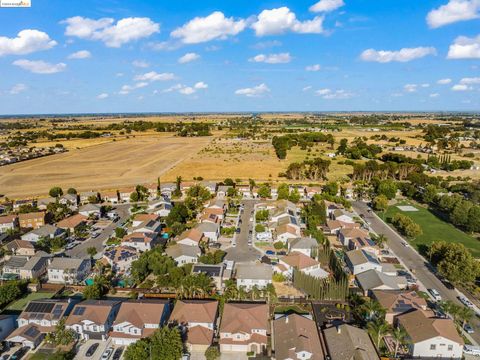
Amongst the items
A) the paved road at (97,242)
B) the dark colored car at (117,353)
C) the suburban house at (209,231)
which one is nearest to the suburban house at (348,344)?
the dark colored car at (117,353)

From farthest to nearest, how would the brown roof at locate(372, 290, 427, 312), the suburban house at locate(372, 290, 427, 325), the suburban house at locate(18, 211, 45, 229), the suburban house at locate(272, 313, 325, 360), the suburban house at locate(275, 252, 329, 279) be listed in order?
the suburban house at locate(18, 211, 45, 229)
the suburban house at locate(275, 252, 329, 279)
the brown roof at locate(372, 290, 427, 312)
the suburban house at locate(372, 290, 427, 325)
the suburban house at locate(272, 313, 325, 360)

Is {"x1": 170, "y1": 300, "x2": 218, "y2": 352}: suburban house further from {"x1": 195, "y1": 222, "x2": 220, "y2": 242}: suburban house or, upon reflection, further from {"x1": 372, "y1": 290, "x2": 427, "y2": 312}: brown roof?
{"x1": 195, "y1": 222, "x2": 220, "y2": 242}: suburban house

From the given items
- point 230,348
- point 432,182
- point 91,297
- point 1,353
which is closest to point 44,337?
point 1,353

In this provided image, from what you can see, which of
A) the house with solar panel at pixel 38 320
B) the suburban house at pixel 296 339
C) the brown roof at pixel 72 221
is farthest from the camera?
the brown roof at pixel 72 221

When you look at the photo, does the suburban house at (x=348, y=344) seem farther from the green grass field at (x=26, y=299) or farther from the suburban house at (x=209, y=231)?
the green grass field at (x=26, y=299)

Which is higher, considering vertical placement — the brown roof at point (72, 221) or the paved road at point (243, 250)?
the brown roof at point (72, 221)

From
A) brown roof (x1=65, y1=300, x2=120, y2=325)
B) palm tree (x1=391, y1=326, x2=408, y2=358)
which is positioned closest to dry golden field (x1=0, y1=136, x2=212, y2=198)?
brown roof (x1=65, y1=300, x2=120, y2=325)
